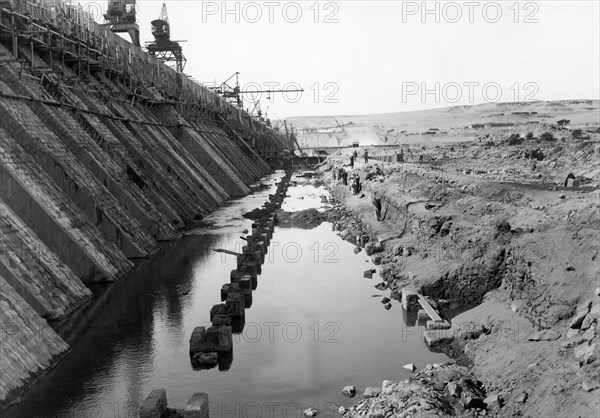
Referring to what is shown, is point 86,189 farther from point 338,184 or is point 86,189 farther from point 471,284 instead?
point 338,184

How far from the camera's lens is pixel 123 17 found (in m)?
51.8

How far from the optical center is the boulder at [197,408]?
339 inches

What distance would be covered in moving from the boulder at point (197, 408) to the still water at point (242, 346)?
21.6 inches

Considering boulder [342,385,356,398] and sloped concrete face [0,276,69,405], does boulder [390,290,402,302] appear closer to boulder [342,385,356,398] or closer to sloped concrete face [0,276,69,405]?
boulder [342,385,356,398]

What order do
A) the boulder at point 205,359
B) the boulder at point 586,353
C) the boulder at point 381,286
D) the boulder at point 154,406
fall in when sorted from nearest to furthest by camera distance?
the boulder at point 586,353
the boulder at point 154,406
the boulder at point 205,359
the boulder at point 381,286

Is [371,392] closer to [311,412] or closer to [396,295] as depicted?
[311,412]

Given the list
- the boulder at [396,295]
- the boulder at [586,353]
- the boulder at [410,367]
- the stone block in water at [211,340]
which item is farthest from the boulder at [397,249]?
the boulder at [586,353]

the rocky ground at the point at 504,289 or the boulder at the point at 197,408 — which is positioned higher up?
the rocky ground at the point at 504,289

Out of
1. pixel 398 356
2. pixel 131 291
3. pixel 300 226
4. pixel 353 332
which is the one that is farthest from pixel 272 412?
pixel 300 226

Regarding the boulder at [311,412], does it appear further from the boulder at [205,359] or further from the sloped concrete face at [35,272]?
the sloped concrete face at [35,272]

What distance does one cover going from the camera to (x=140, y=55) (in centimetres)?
4050

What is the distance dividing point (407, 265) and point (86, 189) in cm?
1035

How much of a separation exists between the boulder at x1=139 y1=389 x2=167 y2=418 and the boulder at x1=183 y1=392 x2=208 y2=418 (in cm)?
42

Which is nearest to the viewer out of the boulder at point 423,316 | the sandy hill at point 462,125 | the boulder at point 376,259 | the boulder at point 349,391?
the boulder at point 349,391
